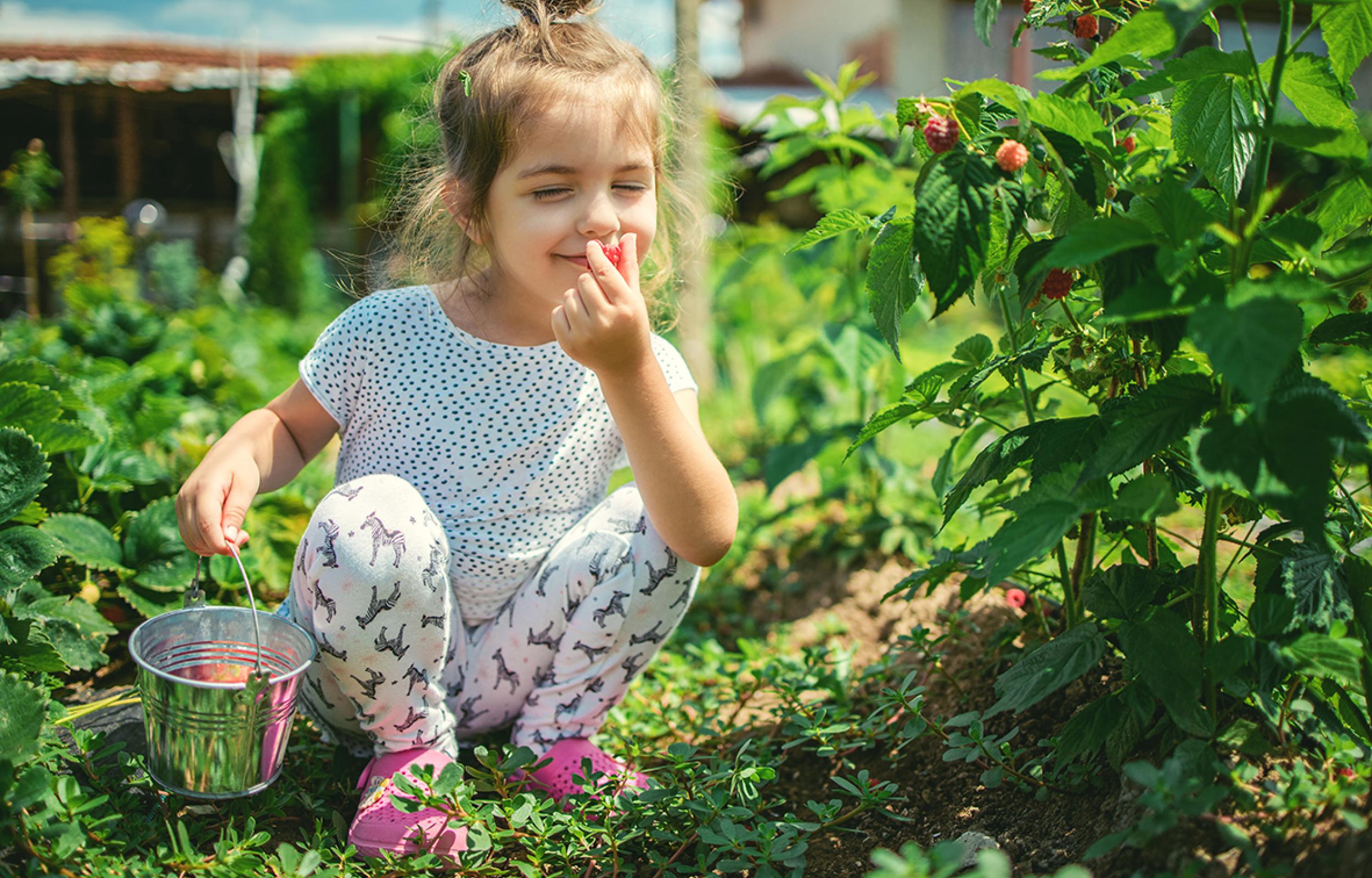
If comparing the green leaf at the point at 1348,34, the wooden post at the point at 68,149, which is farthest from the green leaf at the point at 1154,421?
the wooden post at the point at 68,149

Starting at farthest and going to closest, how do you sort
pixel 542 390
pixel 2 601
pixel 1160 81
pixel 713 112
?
pixel 713 112
pixel 542 390
pixel 2 601
pixel 1160 81

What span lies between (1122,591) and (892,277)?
17.7 inches

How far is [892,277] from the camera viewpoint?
113 cm

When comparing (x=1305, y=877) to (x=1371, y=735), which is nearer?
(x=1305, y=877)

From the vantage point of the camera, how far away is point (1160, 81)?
101 centimetres

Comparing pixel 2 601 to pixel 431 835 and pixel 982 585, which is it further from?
pixel 982 585

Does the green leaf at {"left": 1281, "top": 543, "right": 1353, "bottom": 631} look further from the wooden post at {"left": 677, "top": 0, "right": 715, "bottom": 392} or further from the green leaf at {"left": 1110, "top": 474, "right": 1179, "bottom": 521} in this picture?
the wooden post at {"left": 677, "top": 0, "right": 715, "bottom": 392}

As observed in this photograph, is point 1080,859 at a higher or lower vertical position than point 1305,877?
lower

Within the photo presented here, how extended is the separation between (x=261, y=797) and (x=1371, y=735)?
4.45ft

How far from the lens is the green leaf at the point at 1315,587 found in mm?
969

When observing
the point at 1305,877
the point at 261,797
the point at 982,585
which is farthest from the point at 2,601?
the point at 1305,877

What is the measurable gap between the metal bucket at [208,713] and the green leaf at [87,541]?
41cm

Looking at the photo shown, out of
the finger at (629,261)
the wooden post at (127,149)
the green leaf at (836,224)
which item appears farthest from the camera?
the wooden post at (127,149)

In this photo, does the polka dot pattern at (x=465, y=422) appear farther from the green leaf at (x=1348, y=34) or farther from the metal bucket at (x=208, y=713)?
the green leaf at (x=1348, y=34)
